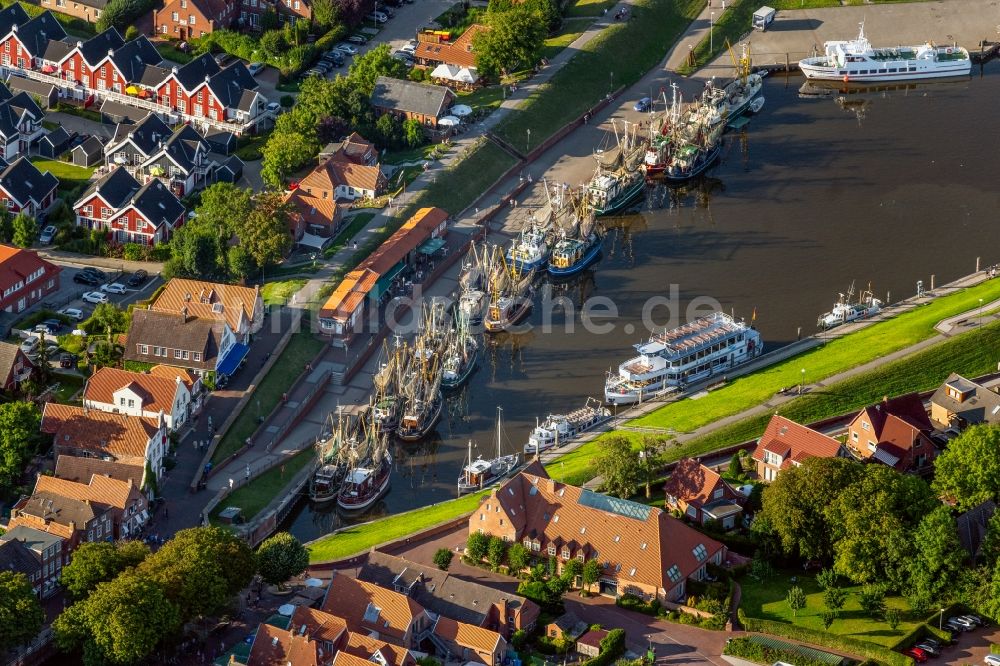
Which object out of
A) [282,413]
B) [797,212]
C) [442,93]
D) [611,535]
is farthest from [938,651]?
[442,93]

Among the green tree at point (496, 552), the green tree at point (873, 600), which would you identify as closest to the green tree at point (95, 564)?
the green tree at point (496, 552)

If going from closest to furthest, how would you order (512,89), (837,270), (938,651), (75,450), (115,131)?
(938,651)
(75,450)
(837,270)
(115,131)
(512,89)

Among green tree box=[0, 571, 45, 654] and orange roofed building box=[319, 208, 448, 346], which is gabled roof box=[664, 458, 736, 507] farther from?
green tree box=[0, 571, 45, 654]

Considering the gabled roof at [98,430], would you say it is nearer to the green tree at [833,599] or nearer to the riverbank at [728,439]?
the riverbank at [728,439]

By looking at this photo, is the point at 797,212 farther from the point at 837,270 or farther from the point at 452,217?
the point at 452,217

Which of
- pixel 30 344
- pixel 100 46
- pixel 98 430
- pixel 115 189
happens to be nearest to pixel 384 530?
pixel 98 430

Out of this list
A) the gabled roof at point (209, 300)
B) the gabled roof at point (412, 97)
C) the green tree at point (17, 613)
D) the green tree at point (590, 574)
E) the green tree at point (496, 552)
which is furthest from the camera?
the gabled roof at point (412, 97)

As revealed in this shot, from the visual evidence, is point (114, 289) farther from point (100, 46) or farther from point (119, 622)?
point (119, 622)
